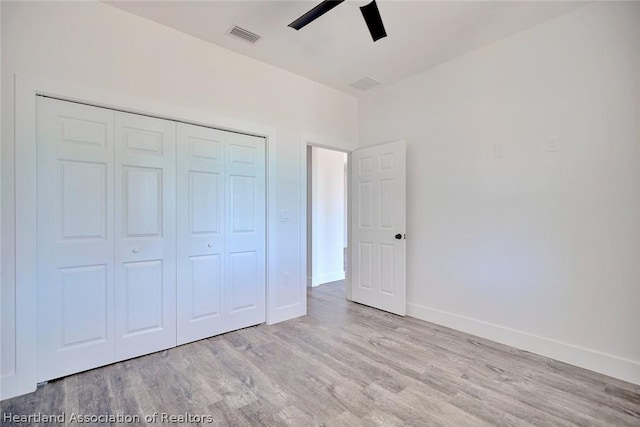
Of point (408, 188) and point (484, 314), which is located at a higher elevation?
point (408, 188)

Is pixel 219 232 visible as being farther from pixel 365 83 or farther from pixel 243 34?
pixel 365 83

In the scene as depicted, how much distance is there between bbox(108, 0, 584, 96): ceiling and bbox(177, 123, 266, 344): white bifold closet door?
2.90ft

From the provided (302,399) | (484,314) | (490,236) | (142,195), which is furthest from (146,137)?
(484,314)

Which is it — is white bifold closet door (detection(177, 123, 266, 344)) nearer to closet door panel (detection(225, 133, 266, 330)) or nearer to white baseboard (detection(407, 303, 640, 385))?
closet door panel (detection(225, 133, 266, 330))

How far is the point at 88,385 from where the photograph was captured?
2.10 m

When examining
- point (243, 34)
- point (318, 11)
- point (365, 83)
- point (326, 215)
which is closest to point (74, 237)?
point (243, 34)

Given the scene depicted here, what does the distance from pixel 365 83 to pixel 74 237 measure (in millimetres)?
3350

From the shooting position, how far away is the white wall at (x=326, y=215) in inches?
197

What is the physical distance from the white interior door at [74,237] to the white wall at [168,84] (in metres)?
0.17

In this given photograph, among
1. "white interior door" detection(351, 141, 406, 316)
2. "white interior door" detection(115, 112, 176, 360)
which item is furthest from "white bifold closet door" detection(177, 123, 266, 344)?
"white interior door" detection(351, 141, 406, 316)

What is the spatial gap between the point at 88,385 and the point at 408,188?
3433 mm

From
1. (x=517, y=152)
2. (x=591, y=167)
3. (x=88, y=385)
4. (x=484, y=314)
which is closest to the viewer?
(x=88, y=385)

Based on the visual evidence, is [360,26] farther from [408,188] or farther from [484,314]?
[484,314]

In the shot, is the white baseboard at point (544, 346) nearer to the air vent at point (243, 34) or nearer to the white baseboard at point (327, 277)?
the white baseboard at point (327, 277)
